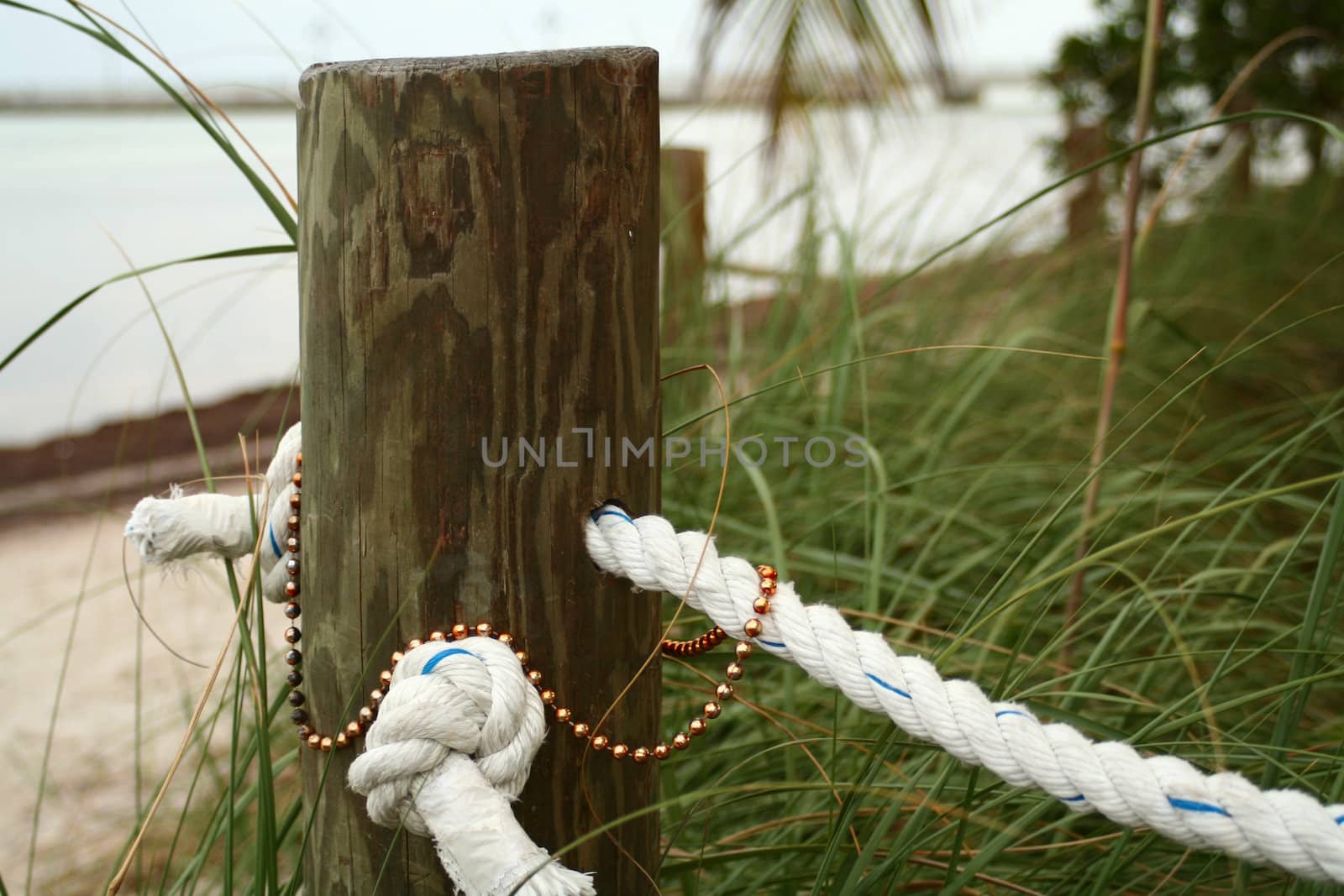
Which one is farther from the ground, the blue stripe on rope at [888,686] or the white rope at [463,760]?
the blue stripe on rope at [888,686]

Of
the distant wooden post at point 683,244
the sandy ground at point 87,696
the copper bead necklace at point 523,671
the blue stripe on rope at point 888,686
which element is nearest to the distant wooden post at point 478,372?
the copper bead necklace at point 523,671

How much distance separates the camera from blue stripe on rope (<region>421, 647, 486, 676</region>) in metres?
0.86

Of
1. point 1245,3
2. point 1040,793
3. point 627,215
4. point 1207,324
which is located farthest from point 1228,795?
point 1245,3

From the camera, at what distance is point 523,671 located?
0.88 m

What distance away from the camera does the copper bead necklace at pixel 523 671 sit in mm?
883

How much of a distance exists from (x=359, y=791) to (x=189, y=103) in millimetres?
751

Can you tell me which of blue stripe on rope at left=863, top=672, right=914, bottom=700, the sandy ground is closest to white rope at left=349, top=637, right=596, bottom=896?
blue stripe on rope at left=863, top=672, right=914, bottom=700

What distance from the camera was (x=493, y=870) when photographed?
0.79 meters

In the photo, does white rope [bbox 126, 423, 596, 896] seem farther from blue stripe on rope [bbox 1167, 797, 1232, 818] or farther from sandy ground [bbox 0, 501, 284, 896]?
sandy ground [bbox 0, 501, 284, 896]

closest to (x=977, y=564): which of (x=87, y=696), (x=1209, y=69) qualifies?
(x=87, y=696)

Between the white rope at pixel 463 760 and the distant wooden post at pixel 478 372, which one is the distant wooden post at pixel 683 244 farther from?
the white rope at pixel 463 760

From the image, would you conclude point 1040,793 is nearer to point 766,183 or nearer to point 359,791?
point 359,791

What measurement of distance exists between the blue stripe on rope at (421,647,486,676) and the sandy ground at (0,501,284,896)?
88 centimetres

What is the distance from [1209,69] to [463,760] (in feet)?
13.7
